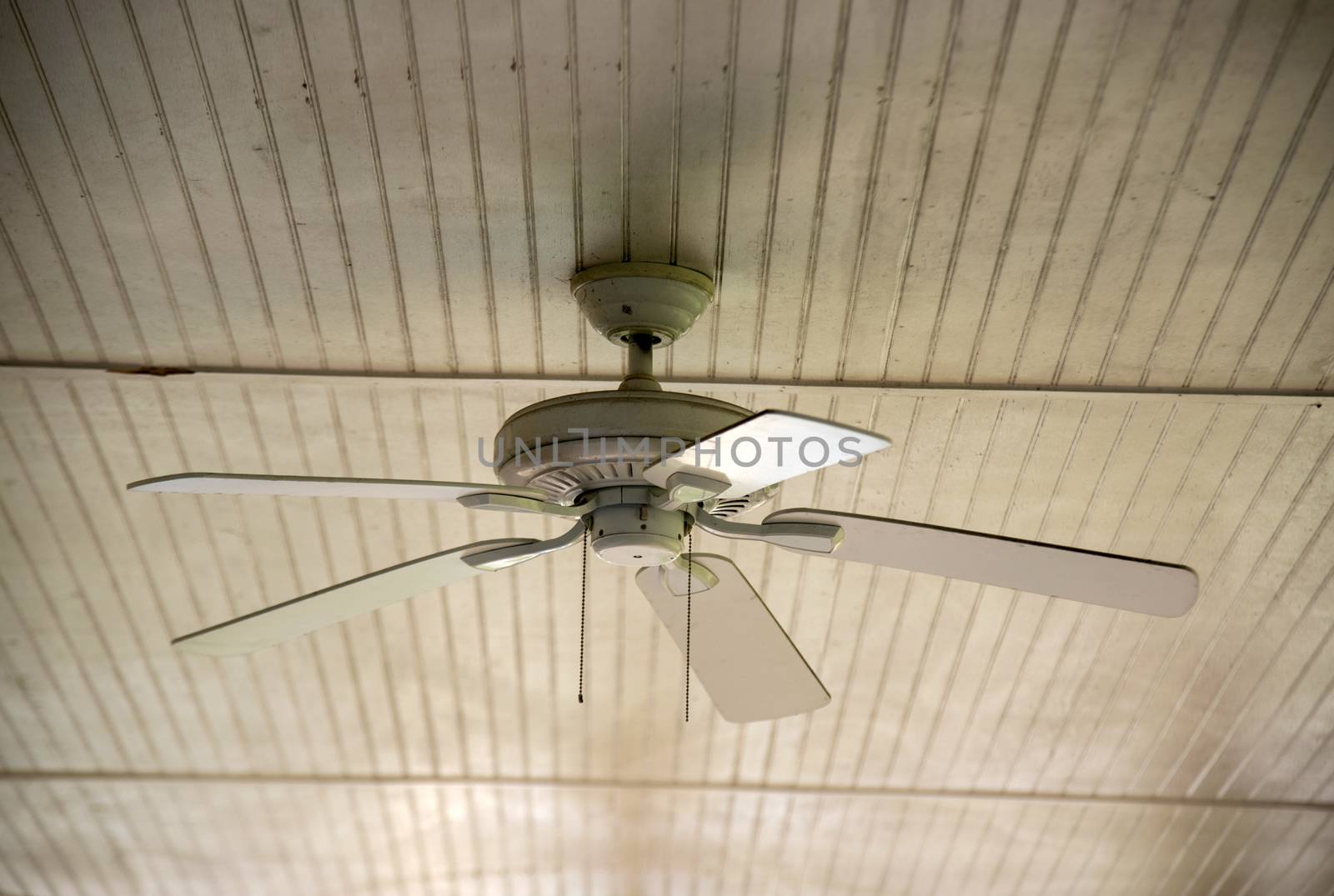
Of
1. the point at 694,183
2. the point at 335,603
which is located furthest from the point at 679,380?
the point at 335,603

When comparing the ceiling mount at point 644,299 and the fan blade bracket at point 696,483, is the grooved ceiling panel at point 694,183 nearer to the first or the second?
the ceiling mount at point 644,299

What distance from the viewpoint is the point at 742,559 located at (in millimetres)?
3236

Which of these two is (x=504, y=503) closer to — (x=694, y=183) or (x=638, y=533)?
(x=638, y=533)

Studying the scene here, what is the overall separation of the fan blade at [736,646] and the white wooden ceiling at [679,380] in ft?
2.15

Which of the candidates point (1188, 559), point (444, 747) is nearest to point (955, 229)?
point (1188, 559)

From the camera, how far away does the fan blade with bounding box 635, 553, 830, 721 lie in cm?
211

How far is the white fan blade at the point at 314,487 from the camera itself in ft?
5.71

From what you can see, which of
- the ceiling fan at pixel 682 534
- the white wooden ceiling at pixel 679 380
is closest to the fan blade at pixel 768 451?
the ceiling fan at pixel 682 534

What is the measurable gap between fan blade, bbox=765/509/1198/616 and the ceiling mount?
611 mm

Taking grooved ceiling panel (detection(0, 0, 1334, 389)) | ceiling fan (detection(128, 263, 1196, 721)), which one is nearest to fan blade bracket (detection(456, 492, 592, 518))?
ceiling fan (detection(128, 263, 1196, 721))

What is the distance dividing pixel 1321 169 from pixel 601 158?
1311 millimetres

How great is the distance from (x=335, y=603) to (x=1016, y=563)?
1114 millimetres

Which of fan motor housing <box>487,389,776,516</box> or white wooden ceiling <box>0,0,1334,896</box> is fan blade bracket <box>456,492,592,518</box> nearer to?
fan motor housing <box>487,389,776,516</box>

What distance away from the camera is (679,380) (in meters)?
2.71
